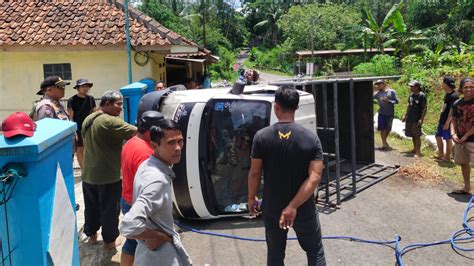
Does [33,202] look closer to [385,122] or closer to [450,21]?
[385,122]

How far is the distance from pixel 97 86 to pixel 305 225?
983 centimetres

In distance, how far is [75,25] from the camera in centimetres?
1200

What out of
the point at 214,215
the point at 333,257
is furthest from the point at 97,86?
the point at 333,257

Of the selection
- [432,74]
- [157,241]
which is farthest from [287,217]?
[432,74]

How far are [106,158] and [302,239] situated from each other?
2301 mm

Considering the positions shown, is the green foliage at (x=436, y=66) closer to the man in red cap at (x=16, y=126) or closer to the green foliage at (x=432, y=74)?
the green foliage at (x=432, y=74)

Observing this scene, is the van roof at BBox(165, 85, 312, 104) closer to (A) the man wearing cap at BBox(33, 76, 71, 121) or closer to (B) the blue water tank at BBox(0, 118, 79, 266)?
(A) the man wearing cap at BBox(33, 76, 71, 121)

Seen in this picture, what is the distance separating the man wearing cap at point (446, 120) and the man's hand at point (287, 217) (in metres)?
5.08

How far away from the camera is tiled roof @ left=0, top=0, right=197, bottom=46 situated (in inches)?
443

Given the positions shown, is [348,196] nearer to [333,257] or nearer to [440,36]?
[333,257]

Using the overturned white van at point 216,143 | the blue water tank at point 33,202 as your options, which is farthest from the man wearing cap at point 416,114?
the blue water tank at point 33,202

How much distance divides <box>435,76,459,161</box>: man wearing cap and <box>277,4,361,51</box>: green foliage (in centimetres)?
3566

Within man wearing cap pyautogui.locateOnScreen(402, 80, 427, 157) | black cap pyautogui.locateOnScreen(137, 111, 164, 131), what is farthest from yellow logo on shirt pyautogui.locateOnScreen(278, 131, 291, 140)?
man wearing cap pyautogui.locateOnScreen(402, 80, 427, 157)

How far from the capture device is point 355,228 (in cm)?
569
